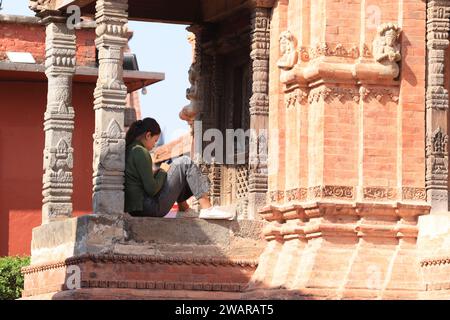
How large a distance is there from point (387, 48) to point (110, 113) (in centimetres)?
373

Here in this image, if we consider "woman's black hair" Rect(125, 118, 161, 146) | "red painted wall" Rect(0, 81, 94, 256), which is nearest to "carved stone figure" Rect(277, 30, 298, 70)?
"woman's black hair" Rect(125, 118, 161, 146)

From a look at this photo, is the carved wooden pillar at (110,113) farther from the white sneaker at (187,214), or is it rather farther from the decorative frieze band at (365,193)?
the decorative frieze band at (365,193)

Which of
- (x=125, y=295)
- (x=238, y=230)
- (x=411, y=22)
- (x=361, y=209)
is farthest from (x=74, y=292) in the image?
(x=411, y=22)

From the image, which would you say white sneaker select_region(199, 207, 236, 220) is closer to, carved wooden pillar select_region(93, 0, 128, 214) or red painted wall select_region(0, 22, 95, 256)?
carved wooden pillar select_region(93, 0, 128, 214)

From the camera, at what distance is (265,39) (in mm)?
21953

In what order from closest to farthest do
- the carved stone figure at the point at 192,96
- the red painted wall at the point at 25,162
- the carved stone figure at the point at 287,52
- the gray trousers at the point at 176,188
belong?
1. the carved stone figure at the point at 287,52
2. the gray trousers at the point at 176,188
3. the carved stone figure at the point at 192,96
4. the red painted wall at the point at 25,162

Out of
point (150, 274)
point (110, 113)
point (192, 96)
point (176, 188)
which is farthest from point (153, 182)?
point (192, 96)

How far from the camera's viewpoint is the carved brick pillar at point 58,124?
22.5 m

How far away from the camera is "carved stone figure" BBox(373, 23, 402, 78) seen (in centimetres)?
1945

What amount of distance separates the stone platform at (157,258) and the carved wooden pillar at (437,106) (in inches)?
96.3

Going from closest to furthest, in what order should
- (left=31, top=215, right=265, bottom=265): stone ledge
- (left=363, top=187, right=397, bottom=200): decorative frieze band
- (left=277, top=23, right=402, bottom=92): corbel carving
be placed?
(left=363, top=187, right=397, bottom=200): decorative frieze band, (left=277, top=23, right=402, bottom=92): corbel carving, (left=31, top=215, right=265, bottom=265): stone ledge

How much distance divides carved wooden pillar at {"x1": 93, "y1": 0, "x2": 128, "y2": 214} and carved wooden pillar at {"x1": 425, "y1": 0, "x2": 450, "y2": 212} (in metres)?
3.85

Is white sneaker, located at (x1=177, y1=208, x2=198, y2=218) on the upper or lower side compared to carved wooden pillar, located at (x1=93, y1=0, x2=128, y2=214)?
lower

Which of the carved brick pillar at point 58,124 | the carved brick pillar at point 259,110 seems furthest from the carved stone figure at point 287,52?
the carved brick pillar at point 58,124
